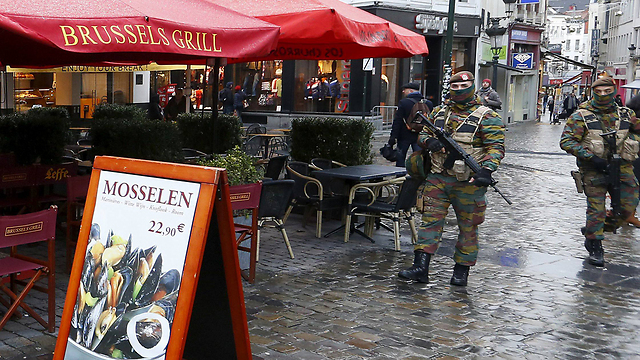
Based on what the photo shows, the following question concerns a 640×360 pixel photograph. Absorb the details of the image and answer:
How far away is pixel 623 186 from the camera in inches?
333

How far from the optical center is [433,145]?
666cm

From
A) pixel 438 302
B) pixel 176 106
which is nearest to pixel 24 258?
pixel 438 302

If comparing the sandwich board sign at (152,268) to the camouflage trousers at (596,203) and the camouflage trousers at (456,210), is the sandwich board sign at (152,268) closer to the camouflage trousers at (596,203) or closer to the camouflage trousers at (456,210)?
the camouflage trousers at (456,210)

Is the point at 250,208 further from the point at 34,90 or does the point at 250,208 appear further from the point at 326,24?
the point at 34,90

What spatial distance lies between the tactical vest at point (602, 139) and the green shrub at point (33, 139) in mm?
5644

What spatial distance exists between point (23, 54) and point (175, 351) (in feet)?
17.7

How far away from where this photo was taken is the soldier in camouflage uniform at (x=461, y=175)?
669 cm

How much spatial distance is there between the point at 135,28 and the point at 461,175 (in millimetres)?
3075

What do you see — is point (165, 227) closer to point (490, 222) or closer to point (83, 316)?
point (83, 316)

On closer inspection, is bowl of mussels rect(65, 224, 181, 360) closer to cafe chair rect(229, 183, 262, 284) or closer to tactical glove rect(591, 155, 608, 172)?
cafe chair rect(229, 183, 262, 284)

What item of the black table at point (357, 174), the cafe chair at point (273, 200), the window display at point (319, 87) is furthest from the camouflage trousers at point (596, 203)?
the window display at point (319, 87)

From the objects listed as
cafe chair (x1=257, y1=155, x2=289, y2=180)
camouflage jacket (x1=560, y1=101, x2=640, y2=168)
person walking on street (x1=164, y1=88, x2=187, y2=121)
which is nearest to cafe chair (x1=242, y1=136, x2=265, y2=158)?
person walking on street (x1=164, y1=88, x2=187, y2=121)

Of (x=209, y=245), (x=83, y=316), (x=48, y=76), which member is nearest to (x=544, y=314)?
(x=209, y=245)

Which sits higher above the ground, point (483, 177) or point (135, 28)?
point (135, 28)
